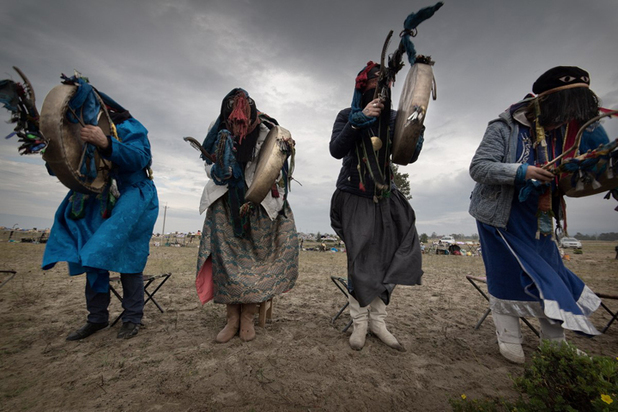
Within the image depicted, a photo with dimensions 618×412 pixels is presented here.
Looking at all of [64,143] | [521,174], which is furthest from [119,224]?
[521,174]

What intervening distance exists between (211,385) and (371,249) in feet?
5.37

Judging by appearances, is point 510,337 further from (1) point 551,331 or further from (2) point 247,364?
(2) point 247,364

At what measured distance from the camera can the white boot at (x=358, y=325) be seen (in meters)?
2.49

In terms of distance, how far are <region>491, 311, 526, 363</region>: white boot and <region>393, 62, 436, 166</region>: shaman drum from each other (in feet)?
5.15

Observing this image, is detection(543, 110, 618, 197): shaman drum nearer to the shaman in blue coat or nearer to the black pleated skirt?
the black pleated skirt

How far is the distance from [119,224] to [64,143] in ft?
2.57

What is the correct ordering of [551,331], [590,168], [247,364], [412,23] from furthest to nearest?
1. [412,23]
2. [551,331]
3. [247,364]
4. [590,168]

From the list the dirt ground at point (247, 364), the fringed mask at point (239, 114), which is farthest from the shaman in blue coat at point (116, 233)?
the fringed mask at point (239, 114)

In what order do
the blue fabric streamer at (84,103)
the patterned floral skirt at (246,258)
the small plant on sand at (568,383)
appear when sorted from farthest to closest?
the patterned floral skirt at (246,258), the blue fabric streamer at (84,103), the small plant on sand at (568,383)

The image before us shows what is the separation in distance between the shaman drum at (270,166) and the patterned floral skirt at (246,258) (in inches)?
12.0

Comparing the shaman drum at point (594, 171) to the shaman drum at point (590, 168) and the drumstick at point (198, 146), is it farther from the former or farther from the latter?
the drumstick at point (198, 146)

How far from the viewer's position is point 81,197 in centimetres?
271

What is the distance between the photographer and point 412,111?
2.26 meters

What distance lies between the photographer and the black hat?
230 centimetres
